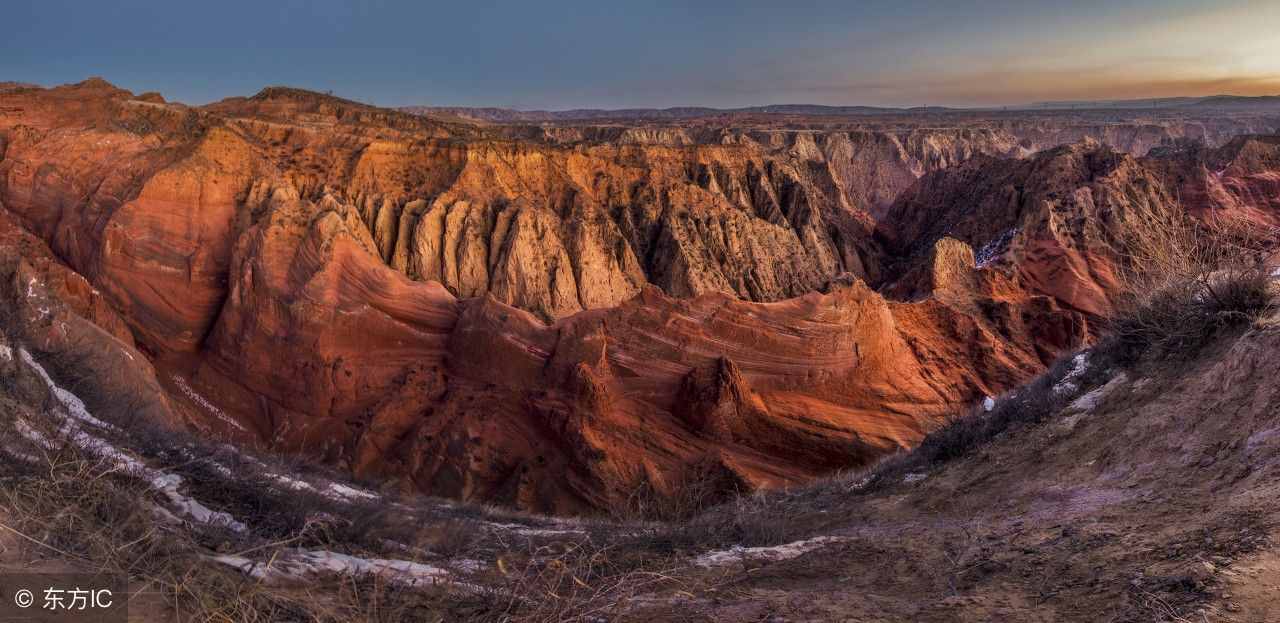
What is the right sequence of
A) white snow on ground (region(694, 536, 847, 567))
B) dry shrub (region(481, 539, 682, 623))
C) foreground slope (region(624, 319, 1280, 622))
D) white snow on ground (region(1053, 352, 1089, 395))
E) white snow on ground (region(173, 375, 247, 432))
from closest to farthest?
dry shrub (region(481, 539, 682, 623))
foreground slope (region(624, 319, 1280, 622))
white snow on ground (region(694, 536, 847, 567))
white snow on ground (region(1053, 352, 1089, 395))
white snow on ground (region(173, 375, 247, 432))

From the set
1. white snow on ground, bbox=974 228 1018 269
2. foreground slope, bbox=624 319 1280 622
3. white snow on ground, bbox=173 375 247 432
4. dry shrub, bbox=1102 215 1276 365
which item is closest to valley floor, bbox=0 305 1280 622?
foreground slope, bbox=624 319 1280 622

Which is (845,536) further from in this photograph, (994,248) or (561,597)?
(994,248)

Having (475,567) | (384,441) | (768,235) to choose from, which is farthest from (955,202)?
(475,567)

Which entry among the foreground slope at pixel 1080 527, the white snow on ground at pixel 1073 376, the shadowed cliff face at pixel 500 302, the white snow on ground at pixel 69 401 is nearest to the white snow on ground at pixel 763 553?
the foreground slope at pixel 1080 527

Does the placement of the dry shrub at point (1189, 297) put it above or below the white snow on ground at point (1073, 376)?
above

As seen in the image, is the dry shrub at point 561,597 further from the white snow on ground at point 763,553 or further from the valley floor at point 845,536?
the white snow on ground at point 763,553

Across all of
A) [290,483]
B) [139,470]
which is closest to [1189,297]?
[290,483]

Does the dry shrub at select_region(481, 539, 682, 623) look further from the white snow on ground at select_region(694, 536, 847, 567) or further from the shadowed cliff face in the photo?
the shadowed cliff face
